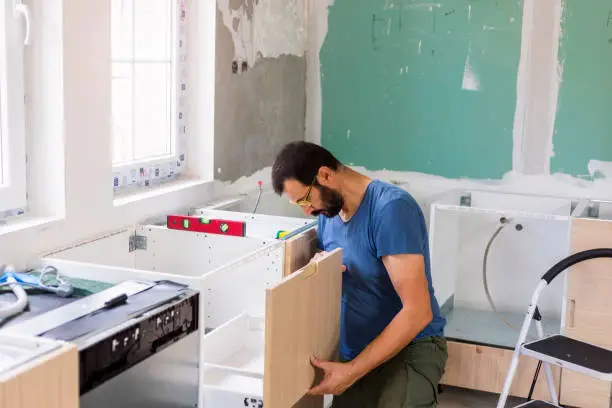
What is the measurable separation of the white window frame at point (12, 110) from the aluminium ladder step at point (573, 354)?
1861 millimetres

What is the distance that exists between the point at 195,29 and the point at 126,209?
92cm

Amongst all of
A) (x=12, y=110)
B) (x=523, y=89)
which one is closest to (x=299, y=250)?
(x=12, y=110)

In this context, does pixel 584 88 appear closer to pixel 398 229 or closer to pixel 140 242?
pixel 398 229

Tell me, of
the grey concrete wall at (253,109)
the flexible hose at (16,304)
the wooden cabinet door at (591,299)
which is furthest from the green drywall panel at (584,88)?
the flexible hose at (16,304)

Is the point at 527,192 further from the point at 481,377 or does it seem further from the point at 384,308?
the point at 384,308

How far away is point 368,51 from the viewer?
4004 mm

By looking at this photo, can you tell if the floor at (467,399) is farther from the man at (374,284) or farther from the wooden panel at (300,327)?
the wooden panel at (300,327)

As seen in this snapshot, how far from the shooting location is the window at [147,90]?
2.86 m

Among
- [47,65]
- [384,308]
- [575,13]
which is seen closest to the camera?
[384,308]

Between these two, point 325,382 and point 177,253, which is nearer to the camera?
point 325,382

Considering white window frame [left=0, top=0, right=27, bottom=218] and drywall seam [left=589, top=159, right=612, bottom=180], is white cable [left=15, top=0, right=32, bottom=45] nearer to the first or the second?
white window frame [left=0, top=0, right=27, bottom=218]

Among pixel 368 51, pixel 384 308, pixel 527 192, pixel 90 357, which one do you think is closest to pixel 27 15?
Answer: pixel 90 357

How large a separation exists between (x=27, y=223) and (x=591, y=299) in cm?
213

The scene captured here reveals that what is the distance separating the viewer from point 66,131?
2.41 metres
